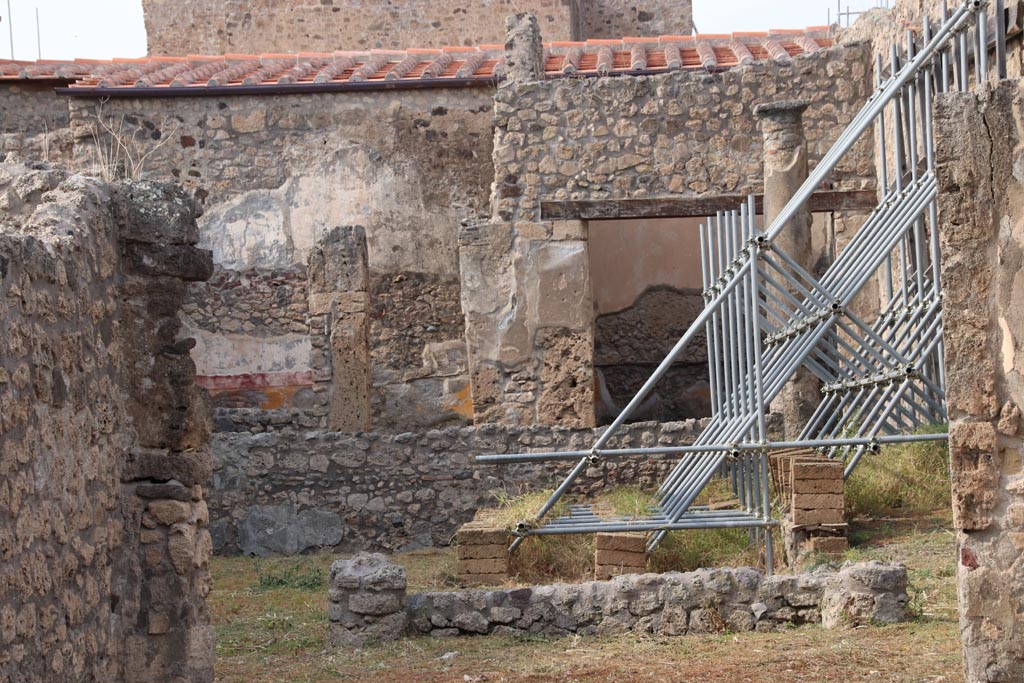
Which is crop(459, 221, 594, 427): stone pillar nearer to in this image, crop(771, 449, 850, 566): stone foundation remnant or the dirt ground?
crop(771, 449, 850, 566): stone foundation remnant

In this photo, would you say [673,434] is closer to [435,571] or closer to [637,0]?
[435,571]

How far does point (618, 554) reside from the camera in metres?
7.66

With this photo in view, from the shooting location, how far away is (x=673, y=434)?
33.4 ft

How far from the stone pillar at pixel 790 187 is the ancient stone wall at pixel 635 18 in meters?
7.59

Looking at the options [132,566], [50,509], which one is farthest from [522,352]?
[50,509]

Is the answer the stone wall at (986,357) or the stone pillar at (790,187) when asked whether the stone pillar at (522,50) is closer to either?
the stone pillar at (790,187)

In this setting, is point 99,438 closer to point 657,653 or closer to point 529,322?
point 657,653

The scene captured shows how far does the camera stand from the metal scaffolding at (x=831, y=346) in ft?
24.7

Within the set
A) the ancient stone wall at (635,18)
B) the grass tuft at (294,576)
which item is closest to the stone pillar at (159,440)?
the grass tuft at (294,576)

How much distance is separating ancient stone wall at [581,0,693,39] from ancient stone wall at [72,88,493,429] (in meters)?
5.40

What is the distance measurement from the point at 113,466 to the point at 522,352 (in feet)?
22.8

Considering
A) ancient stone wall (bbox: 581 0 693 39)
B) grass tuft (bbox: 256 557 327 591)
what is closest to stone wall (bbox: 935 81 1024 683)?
grass tuft (bbox: 256 557 327 591)

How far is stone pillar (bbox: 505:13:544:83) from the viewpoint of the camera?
1291 cm

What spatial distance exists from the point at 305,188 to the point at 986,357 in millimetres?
10720
